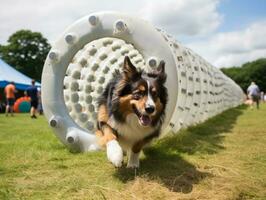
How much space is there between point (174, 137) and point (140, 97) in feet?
9.55

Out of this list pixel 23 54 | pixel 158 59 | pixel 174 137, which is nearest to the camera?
pixel 158 59

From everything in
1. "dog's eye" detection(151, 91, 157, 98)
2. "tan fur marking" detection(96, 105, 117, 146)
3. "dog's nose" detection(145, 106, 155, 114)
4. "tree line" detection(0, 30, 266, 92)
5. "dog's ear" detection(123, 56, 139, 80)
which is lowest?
"tan fur marking" detection(96, 105, 117, 146)

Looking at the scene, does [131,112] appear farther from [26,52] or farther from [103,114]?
[26,52]

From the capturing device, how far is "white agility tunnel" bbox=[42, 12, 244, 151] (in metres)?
5.82

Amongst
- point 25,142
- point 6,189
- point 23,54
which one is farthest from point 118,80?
point 23,54

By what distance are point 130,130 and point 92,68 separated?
9.98ft

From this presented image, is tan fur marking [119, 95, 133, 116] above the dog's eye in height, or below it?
below

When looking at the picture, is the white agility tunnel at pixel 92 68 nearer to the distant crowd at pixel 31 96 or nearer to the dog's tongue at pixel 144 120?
the dog's tongue at pixel 144 120

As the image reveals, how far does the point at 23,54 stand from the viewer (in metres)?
57.3

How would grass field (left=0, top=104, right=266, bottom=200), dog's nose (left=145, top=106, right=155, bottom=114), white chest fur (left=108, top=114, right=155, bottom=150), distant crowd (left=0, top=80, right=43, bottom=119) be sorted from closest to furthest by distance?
grass field (left=0, top=104, right=266, bottom=200)
dog's nose (left=145, top=106, right=155, bottom=114)
white chest fur (left=108, top=114, right=155, bottom=150)
distant crowd (left=0, top=80, right=43, bottom=119)

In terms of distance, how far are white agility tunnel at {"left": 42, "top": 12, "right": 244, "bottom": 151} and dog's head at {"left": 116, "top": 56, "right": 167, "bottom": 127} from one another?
3.42 feet

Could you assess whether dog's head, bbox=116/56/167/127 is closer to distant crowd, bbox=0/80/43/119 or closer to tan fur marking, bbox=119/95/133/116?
tan fur marking, bbox=119/95/133/116

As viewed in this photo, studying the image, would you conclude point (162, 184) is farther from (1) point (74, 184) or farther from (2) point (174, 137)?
(2) point (174, 137)

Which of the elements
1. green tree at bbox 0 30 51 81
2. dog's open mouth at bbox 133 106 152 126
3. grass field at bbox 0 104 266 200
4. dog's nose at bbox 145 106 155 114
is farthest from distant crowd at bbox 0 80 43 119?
green tree at bbox 0 30 51 81
